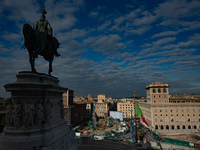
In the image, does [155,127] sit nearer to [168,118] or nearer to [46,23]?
[168,118]

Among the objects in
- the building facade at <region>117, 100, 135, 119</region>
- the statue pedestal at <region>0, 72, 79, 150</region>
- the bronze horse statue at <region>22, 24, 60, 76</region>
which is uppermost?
the bronze horse statue at <region>22, 24, 60, 76</region>

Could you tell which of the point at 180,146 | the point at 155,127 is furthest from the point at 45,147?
the point at 155,127

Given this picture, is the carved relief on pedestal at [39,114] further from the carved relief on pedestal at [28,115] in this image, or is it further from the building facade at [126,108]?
the building facade at [126,108]

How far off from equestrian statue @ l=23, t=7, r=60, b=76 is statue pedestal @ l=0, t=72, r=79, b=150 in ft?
4.94

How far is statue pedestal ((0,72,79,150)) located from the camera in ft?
22.0

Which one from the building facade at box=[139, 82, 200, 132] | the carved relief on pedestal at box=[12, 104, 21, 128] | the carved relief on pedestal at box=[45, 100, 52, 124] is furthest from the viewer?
the building facade at box=[139, 82, 200, 132]

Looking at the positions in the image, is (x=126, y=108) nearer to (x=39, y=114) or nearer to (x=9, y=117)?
(x=39, y=114)

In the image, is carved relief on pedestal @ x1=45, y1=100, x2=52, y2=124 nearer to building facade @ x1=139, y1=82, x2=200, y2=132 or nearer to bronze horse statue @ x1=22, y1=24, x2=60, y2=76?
bronze horse statue @ x1=22, y1=24, x2=60, y2=76

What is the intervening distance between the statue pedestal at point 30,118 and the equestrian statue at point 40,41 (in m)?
1.50

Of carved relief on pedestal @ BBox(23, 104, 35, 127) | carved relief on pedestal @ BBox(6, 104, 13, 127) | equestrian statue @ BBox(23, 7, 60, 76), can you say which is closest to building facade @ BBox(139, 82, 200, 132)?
equestrian statue @ BBox(23, 7, 60, 76)

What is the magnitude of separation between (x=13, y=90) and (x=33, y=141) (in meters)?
2.85

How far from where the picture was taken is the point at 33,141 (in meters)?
6.78

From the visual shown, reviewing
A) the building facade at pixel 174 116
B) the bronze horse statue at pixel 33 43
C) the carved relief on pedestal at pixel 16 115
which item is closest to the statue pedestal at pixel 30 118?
the carved relief on pedestal at pixel 16 115

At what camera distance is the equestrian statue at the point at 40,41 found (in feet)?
27.2
